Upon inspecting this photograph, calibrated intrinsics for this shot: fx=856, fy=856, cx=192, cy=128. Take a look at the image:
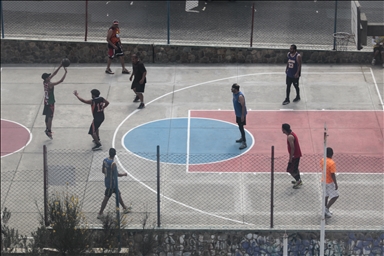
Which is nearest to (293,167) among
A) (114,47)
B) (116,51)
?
(114,47)

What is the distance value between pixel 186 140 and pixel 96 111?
2524mm

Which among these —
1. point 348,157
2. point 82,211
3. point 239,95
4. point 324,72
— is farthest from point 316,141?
point 82,211

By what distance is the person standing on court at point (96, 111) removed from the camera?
20.5 meters

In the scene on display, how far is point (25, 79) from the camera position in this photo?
25453mm

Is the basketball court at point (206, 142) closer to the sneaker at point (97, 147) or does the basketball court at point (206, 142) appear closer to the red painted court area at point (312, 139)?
the red painted court area at point (312, 139)

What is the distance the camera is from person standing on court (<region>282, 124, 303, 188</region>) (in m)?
18.4

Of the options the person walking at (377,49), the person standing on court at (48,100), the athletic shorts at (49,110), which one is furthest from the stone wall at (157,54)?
the athletic shorts at (49,110)

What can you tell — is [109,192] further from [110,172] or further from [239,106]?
[239,106]

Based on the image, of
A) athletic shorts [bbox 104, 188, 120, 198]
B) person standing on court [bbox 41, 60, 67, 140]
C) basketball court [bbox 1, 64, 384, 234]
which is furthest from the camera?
person standing on court [bbox 41, 60, 67, 140]

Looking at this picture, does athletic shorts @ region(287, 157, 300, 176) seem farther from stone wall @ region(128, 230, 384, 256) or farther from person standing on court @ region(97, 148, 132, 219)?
person standing on court @ region(97, 148, 132, 219)

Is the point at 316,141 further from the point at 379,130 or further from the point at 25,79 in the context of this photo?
the point at 25,79

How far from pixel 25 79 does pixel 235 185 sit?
29.1 feet

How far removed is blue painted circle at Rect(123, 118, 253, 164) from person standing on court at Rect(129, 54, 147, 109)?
1.05 m

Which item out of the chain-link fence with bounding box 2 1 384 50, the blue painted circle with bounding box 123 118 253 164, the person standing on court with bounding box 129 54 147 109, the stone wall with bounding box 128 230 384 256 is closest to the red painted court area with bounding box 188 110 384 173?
the blue painted circle with bounding box 123 118 253 164
